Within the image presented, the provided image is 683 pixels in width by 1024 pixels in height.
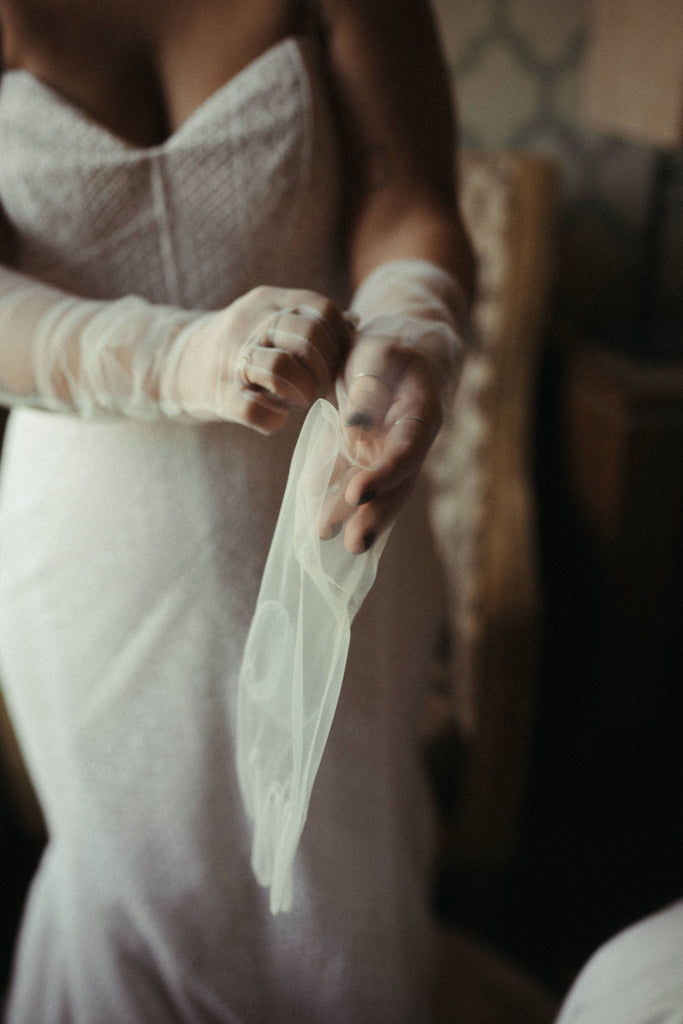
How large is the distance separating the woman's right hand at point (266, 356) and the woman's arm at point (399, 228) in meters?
0.02

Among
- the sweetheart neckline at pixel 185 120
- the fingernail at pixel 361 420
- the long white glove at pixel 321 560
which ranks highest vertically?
the sweetheart neckline at pixel 185 120

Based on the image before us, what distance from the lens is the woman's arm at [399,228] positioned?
0.38m

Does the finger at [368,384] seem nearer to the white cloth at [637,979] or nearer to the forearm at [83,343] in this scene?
the forearm at [83,343]

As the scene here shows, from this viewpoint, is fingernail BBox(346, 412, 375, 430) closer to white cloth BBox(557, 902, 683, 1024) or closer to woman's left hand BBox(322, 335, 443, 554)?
woman's left hand BBox(322, 335, 443, 554)

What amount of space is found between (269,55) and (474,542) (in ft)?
2.58

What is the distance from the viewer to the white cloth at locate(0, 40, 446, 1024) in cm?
47

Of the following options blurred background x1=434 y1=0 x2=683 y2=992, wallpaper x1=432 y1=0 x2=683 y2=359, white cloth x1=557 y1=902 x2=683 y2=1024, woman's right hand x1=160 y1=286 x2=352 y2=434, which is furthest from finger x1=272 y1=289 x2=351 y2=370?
wallpaper x1=432 y1=0 x2=683 y2=359

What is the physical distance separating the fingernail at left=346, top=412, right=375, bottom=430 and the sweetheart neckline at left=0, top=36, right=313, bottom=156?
208 mm

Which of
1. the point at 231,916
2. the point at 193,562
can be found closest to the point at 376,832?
the point at 231,916

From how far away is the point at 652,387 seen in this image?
3.60 ft

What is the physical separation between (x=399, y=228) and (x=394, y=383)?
0.19 metres

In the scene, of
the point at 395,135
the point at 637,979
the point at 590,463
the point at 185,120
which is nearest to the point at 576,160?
the point at 590,463

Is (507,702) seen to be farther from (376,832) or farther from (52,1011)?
(52,1011)

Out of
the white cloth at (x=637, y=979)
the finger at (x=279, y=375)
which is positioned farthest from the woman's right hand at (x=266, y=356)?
the white cloth at (x=637, y=979)
